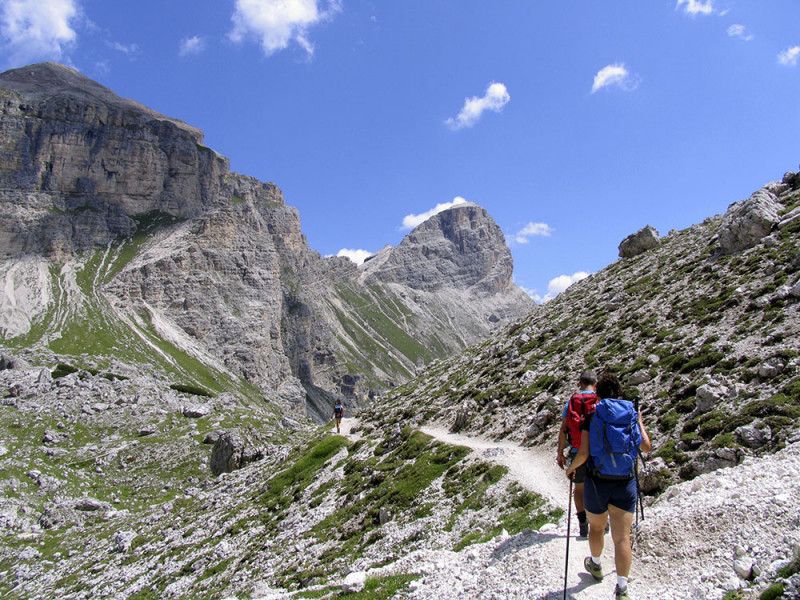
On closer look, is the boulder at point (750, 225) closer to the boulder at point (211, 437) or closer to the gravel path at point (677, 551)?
the gravel path at point (677, 551)

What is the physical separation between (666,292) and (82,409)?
89220 millimetres

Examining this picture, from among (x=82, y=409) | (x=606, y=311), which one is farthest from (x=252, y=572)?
(x=82, y=409)

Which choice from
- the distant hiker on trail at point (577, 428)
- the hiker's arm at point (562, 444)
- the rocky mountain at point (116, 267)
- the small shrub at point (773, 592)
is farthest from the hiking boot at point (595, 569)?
the rocky mountain at point (116, 267)

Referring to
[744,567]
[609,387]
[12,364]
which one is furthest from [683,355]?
[12,364]

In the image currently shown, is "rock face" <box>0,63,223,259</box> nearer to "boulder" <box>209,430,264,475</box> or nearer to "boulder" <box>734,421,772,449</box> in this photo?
"boulder" <box>209,430,264,475</box>

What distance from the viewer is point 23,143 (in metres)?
178

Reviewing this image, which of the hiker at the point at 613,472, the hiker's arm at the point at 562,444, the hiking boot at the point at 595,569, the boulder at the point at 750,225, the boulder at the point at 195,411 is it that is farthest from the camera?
the boulder at the point at 195,411

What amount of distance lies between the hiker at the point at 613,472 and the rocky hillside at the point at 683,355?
20.2 feet

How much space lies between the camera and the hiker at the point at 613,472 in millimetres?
9070

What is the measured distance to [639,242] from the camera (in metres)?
58.9

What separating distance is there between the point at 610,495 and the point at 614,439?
4.04 feet

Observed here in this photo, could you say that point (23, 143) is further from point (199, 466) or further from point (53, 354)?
point (199, 466)

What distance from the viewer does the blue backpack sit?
9.20 meters

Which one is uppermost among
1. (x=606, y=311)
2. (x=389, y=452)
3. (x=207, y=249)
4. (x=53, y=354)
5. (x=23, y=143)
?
(x=23, y=143)
